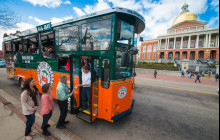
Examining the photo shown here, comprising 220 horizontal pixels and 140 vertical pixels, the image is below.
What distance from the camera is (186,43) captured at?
43.8 meters

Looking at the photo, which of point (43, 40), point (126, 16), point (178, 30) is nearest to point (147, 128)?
point (126, 16)

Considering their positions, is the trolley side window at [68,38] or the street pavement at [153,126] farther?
the trolley side window at [68,38]

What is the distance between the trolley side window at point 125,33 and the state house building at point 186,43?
4700 centimetres

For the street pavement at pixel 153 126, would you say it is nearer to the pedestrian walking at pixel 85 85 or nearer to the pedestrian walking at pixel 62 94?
the pedestrian walking at pixel 62 94

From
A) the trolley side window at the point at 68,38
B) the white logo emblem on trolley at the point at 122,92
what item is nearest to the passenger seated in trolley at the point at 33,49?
the trolley side window at the point at 68,38

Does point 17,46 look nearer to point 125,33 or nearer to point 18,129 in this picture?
point 18,129

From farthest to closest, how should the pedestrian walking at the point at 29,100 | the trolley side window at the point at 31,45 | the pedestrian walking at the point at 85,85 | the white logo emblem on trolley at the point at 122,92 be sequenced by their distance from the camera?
the trolley side window at the point at 31,45, the pedestrian walking at the point at 85,85, the white logo emblem on trolley at the point at 122,92, the pedestrian walking at the point at 29,100

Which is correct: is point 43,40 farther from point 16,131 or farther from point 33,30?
point 16,131

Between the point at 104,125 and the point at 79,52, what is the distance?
114 inches

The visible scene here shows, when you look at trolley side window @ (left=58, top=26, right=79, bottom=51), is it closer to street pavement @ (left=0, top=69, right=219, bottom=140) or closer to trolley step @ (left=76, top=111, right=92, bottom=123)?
trolley step @ (left=76, top=111, right=92, bottom=123)

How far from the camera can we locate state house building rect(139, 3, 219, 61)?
38188 mm

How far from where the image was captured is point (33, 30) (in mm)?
5184

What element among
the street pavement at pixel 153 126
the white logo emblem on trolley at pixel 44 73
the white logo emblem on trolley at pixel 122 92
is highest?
the white logo emblem on trolley at pixel 44 73

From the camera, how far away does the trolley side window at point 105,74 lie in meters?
3.15
